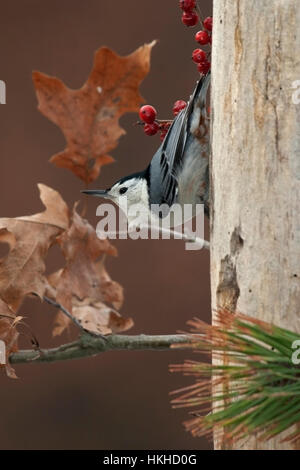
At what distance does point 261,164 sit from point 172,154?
0.31 m

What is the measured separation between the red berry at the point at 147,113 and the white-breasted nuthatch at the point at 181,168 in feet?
0.09

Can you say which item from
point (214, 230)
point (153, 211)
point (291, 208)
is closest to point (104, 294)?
point (153, 211)

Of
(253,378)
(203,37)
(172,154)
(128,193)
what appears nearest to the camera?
(253,378)

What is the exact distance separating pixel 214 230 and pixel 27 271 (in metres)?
0.32

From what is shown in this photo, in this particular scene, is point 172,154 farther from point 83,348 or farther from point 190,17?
point 83,348

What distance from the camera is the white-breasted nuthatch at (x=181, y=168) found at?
1.11m

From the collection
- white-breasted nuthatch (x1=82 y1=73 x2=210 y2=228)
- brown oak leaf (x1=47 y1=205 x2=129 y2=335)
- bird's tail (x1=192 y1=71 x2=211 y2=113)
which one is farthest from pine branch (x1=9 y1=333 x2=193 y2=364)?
bird's tail (x1=192 y1=71 x2=211 y2=113)

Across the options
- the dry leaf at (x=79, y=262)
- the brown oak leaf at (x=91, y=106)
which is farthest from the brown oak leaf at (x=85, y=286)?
the brown oak leaf at (x=91, y=106)

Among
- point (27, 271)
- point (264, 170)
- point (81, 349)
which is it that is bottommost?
point (81, 349)

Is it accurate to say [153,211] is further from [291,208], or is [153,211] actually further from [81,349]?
[291,208]

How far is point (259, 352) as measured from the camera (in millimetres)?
770

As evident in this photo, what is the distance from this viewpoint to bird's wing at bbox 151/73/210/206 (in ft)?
3.60

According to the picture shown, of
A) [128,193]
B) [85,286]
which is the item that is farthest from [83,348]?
[128,193]

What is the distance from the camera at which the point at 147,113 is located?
44.0 inches
